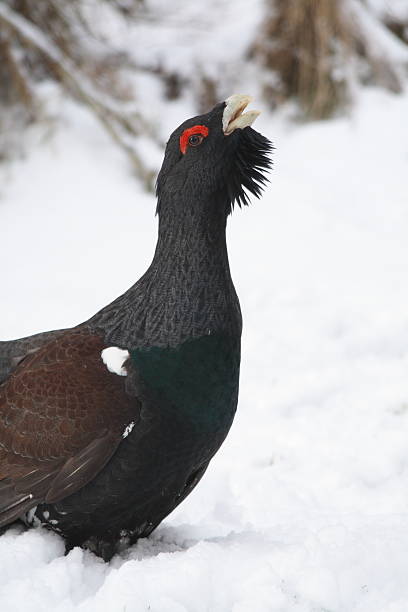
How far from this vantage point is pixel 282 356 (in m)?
5.22

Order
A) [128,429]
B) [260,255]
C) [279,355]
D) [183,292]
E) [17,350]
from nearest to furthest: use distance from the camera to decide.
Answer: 1. [128,429]
2. [183,292]
3. [17,350]
4. [279,355]
5. [260,255]

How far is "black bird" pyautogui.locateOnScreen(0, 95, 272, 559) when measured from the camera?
105 inches

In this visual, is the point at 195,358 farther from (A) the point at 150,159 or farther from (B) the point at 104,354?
(A) the point at 150,159

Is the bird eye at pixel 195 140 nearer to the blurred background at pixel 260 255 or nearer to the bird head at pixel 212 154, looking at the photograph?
the bird head at pixel 212 154

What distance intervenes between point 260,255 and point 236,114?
3765mm

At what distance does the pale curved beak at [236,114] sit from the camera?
280 cm

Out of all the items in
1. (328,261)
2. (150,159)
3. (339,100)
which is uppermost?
(339,100)

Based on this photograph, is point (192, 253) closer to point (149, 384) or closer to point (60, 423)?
point (149, 384)

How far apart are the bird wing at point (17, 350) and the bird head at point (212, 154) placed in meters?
0.69

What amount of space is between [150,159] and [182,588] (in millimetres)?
5243

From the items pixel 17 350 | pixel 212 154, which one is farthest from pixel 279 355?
pixel 212 154

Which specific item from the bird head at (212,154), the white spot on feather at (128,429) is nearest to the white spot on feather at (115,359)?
the white spot on feather at (128,429)

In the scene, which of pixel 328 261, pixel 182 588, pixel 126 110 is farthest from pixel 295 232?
pixel 182 588

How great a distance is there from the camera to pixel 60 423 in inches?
107
